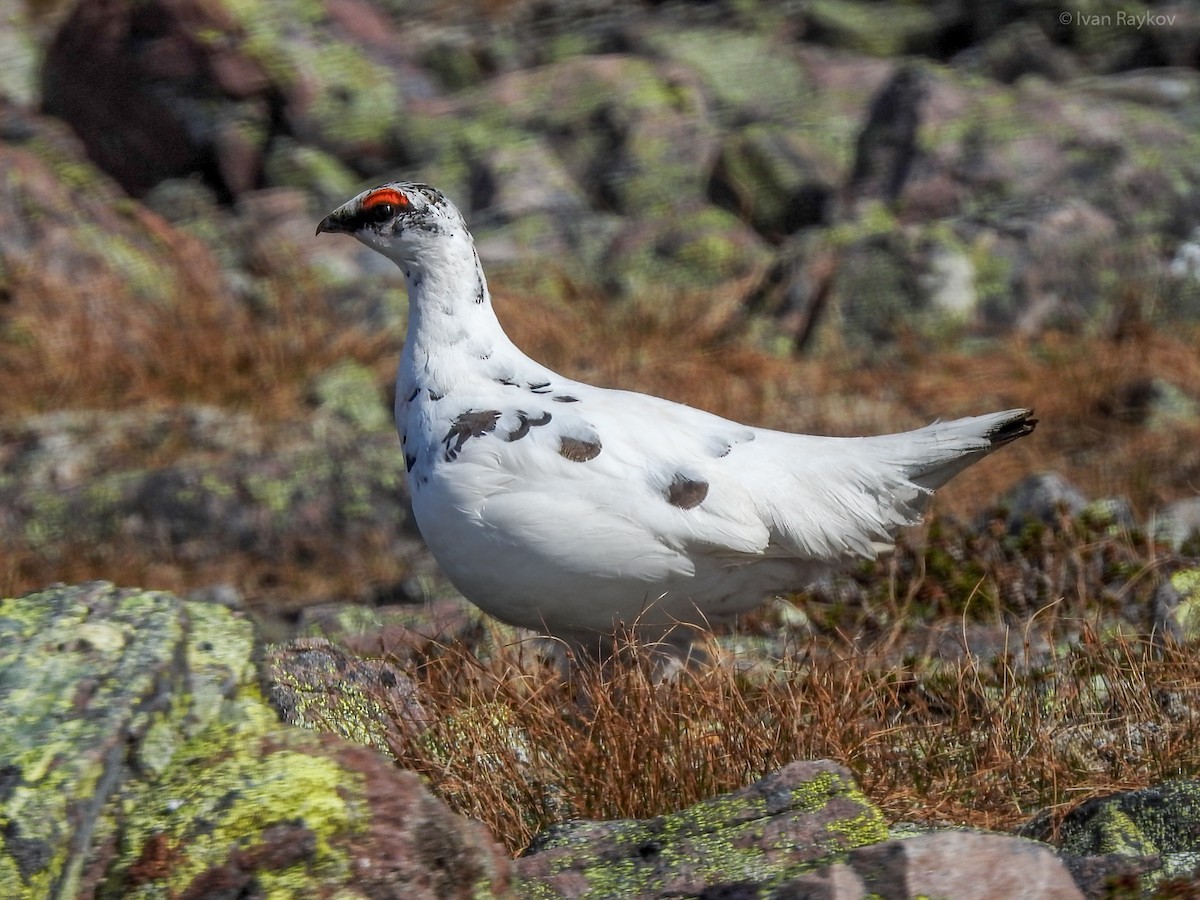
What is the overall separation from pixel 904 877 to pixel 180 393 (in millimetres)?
7680

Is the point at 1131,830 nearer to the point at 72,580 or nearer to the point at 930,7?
the point at 72,580

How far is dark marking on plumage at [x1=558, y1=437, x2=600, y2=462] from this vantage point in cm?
406

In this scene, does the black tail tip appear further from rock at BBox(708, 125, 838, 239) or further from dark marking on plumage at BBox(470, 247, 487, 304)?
rock at BBox(708, 125, 838, 239)

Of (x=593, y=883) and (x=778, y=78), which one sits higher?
(x=593, y=883)

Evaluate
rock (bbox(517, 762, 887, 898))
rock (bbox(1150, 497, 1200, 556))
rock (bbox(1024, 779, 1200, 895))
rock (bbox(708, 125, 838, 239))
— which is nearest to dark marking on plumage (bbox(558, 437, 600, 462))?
rock (bbox(517, 762, 887, 898))

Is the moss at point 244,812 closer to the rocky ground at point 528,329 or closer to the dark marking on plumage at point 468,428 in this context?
the rocky ground at point 528,329

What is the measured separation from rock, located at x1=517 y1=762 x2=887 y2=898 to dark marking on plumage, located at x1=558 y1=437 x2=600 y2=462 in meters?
1.25

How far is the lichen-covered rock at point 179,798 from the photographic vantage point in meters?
2.36

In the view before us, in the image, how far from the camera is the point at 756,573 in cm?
420

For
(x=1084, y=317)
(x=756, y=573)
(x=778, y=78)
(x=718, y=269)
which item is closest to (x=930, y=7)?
(x=778, y=78)

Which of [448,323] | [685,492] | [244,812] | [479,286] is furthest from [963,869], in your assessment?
[479,286]

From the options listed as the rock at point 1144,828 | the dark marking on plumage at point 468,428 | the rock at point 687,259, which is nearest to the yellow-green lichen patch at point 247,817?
the rock at point 1144,828

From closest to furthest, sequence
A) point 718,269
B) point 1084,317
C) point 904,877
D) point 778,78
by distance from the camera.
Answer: point 904,877
point 1084,317
point 718,269
point 778,78

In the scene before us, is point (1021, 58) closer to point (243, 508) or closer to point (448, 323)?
point (243, 508)
